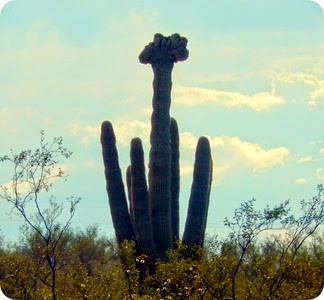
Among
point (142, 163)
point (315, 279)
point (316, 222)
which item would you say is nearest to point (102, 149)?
point (142, 163)

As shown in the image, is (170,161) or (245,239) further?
(170,161)

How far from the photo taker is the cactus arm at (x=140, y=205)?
1532cm

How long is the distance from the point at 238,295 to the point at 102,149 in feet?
19.2

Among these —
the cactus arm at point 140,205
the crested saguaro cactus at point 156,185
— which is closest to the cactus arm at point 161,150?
the crested saguaro cactus at point 156,185

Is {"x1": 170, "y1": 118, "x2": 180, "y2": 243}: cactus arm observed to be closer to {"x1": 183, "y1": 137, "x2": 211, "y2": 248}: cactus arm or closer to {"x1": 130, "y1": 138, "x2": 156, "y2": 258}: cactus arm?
{"x1": 183, "y1": 137, "x2": 211, "y2": 248}: cactus arm

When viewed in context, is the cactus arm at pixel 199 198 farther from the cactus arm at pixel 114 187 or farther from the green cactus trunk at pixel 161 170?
the cactus arm at pixel 114 187

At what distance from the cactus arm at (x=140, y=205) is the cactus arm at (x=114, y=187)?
1.18 feet

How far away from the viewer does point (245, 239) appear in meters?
11.6

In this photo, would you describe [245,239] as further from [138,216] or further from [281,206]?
[138,216]

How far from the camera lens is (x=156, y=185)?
15719 mm

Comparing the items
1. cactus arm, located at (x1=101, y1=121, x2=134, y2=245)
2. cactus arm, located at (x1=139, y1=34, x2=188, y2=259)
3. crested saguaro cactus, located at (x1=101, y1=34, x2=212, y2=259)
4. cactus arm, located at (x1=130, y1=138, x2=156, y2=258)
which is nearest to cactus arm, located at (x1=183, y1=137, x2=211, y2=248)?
crested saguaro cactus, located at (x1=101, y1=34, x2=212, y2=259)

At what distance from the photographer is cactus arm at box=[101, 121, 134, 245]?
51.4 feet

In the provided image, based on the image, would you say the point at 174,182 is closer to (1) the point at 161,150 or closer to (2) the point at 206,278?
(1) the point at 161,150

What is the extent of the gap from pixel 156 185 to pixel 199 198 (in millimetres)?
1185
